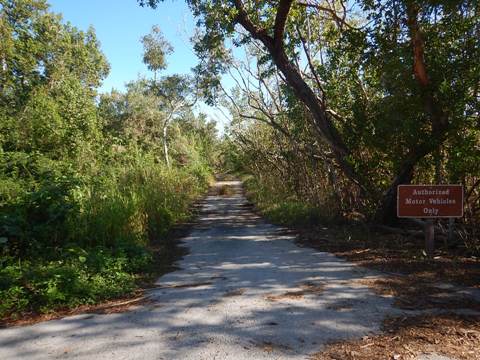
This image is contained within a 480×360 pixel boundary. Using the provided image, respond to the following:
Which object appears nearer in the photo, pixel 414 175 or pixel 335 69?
pixel 414 175

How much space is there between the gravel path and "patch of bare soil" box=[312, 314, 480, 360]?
0.52ft

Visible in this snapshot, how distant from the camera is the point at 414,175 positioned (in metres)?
9.50

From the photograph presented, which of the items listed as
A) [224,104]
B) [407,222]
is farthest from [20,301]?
[224,104]

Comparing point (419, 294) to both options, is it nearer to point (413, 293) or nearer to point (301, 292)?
point (413, 293)

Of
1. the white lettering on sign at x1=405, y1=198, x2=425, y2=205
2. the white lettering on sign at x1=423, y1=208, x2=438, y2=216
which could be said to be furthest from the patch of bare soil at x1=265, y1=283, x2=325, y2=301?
the white lettering on sign at x1=423, y1=208, x2=438, y2=216

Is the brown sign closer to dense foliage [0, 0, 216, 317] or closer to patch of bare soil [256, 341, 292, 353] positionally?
patch of bare soil [256, 341, 292, 353]

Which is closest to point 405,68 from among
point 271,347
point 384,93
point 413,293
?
point 384,93

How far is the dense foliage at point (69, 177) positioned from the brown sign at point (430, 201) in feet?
14.8

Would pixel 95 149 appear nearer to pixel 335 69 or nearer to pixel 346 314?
pixel 335 69

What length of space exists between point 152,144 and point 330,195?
2110 centimetres

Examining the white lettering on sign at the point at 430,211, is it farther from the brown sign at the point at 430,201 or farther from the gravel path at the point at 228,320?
the gravel path at the point at 228,320

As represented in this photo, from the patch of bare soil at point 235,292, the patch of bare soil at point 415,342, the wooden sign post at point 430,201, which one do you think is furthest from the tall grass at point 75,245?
the wooden sign post at point 430,201

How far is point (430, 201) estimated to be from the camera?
22.2 feet

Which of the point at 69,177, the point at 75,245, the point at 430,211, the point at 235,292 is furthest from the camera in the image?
the point at 69,177
